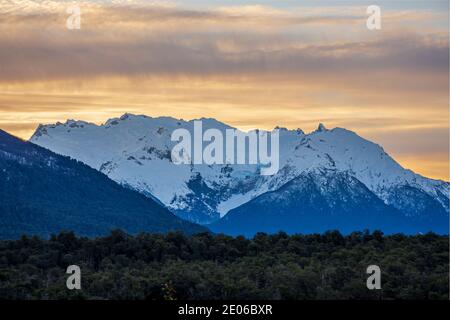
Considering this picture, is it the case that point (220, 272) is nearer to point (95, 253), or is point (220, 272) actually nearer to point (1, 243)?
point (95, 253)

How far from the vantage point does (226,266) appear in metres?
155

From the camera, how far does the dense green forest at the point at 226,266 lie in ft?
405

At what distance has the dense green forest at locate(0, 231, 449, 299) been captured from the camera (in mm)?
123438

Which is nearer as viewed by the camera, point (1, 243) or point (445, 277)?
point (445, 277)

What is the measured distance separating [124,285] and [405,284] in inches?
1218

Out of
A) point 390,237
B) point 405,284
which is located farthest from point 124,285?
point 390,237

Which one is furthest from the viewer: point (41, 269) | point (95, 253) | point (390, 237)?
point (390, 237)

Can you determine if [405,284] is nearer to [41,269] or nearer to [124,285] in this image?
[124,285]
